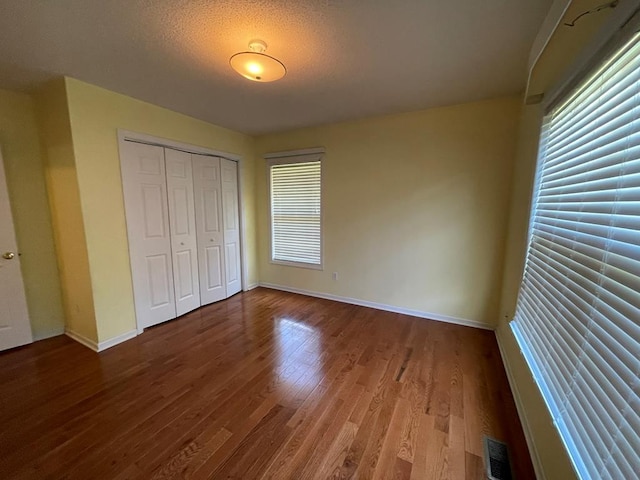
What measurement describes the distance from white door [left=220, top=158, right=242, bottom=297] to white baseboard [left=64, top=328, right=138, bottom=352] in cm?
142

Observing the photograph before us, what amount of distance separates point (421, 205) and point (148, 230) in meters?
3.22

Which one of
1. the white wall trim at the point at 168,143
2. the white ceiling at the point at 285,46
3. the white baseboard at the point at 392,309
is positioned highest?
the white ceiling at the point at 285,46

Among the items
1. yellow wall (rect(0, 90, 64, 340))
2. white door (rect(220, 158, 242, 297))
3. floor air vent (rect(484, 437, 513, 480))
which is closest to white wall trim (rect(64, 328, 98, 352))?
yellow wall (rect(0, 90, 64, 340))

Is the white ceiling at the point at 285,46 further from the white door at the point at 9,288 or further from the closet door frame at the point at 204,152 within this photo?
the white door at the point at 9,288

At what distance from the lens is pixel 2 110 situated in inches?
95.1

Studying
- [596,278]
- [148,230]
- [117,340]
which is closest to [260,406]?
[117,340]

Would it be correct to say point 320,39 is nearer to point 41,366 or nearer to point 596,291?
point 596,291

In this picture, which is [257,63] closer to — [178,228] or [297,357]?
[178,228]

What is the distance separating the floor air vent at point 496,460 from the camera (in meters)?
1.35

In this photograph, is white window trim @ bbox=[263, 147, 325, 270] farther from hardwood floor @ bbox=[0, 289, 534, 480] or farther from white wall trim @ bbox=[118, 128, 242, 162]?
hardwood floor @ bbox=[0, 289, 534, 480]

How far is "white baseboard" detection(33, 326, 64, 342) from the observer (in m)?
2.71

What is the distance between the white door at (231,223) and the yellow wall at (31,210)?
1.85m

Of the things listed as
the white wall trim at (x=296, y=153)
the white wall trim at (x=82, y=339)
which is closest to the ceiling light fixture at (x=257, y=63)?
the white wall trim at (x=296, y=153)

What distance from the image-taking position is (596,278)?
1.00m
